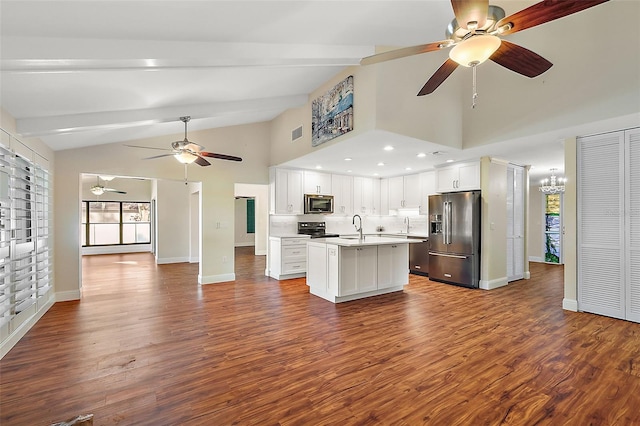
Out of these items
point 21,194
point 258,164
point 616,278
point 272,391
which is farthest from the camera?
point 258,164

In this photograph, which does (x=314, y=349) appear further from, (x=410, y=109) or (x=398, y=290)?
(x=410, y=109)

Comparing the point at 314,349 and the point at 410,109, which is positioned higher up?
the point at 410,109

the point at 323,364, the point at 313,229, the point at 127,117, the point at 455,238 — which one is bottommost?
the point at 323,364

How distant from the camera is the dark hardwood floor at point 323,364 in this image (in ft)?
6.54

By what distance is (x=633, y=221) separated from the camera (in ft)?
12.0

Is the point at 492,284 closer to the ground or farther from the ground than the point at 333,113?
closer to the ground

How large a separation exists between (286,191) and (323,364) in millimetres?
4384

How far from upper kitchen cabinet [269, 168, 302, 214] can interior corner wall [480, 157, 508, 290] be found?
3717 mm

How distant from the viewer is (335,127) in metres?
4.39

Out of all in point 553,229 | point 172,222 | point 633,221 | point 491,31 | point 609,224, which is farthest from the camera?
point 172,222

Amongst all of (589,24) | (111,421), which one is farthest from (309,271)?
(589,24)

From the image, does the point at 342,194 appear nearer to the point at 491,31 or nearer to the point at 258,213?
the point at 258,213

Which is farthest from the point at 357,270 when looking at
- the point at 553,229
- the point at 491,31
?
the point at 553,229

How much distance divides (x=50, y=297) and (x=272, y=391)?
4250mm
